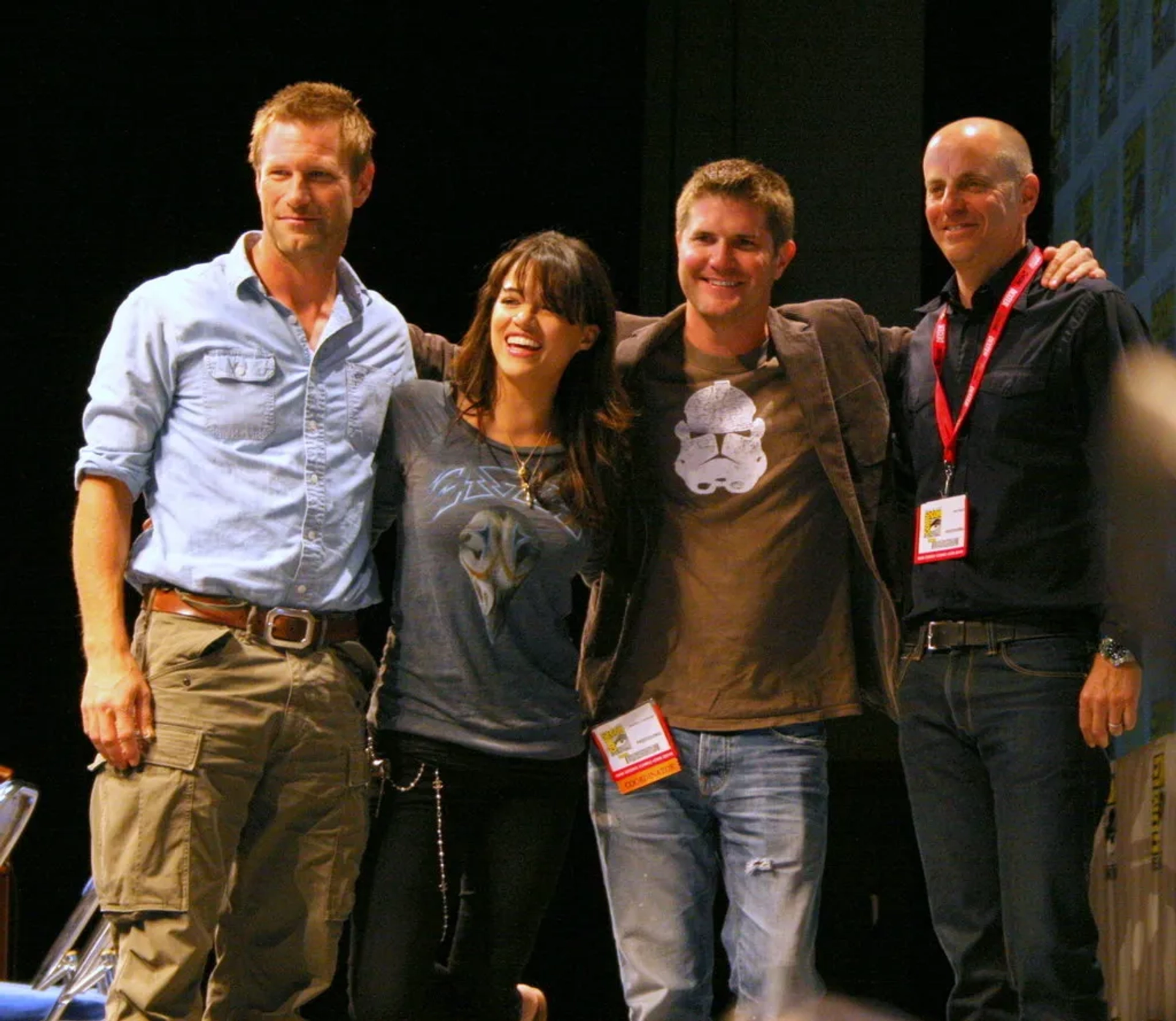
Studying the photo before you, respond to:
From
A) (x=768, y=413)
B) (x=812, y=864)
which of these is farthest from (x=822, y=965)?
(x=768, y=413)

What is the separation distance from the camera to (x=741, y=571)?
97.7 inches

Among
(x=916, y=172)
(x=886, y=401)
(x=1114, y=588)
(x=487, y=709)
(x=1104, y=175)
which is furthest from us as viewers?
(x=916, y=172)

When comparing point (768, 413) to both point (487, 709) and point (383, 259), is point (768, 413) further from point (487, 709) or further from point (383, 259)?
point (383, 259)

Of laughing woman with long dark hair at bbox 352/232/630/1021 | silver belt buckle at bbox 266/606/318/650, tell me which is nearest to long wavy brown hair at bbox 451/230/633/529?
laughing woman with long dark hair at bbox 352/232/630/1021

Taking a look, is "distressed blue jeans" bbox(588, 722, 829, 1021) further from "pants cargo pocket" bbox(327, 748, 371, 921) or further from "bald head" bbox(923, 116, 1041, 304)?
"bald head" bbox(923, 116, 1041, 304)

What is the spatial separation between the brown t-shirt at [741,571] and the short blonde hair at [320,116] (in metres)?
0.66

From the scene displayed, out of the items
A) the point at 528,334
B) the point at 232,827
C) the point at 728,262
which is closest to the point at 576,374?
the point at 528,334

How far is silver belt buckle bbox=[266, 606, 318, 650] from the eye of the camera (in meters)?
2.21

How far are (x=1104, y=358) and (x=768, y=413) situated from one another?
0.55 meters

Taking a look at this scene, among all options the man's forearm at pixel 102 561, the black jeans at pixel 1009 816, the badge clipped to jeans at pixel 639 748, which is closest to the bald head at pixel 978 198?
the black jeans at pixel 1009 816

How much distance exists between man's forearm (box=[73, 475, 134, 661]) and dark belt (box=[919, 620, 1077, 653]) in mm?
1269

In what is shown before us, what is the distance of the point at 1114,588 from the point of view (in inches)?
95.8

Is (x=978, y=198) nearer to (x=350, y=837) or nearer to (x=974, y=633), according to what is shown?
(x=974, y=633)

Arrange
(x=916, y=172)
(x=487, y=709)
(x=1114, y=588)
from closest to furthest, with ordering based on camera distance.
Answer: (x=487, y=709)
(x=1114, y=588)
(x=916, y=172)
